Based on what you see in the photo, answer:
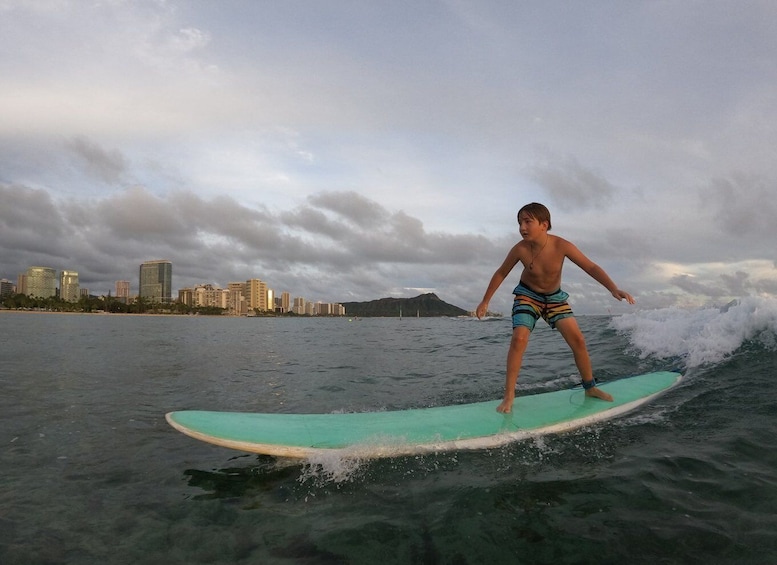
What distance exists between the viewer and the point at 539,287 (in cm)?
529

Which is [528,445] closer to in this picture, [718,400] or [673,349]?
[718,400]

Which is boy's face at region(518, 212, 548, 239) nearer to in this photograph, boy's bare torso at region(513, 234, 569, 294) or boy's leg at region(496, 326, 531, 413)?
boy's bare torso at region(513, 234, 569, 294)

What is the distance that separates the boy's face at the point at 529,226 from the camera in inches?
195

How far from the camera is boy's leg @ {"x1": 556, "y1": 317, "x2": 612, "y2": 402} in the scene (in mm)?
5277

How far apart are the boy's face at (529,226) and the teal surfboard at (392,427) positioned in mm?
1993

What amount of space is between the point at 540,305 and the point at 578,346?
2.18 feet

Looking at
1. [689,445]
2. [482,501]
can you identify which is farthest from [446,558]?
[689,445]

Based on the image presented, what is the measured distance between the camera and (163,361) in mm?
12242

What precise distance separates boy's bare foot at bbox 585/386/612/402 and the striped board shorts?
1.02m

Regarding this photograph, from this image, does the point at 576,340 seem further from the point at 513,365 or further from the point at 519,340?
the point at 513,365

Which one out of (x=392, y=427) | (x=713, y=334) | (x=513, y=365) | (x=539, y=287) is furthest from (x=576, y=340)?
(x=713, y=334)

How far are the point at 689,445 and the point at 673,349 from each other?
20.2 feet

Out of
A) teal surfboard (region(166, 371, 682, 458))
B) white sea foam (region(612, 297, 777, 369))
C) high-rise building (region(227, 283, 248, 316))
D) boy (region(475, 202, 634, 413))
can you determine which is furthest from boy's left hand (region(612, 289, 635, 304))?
high-rise building (region(227, 283, 248, 316))

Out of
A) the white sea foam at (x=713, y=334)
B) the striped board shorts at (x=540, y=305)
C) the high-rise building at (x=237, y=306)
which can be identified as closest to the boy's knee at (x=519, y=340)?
the striped board shorts at (x=540, y=305)
